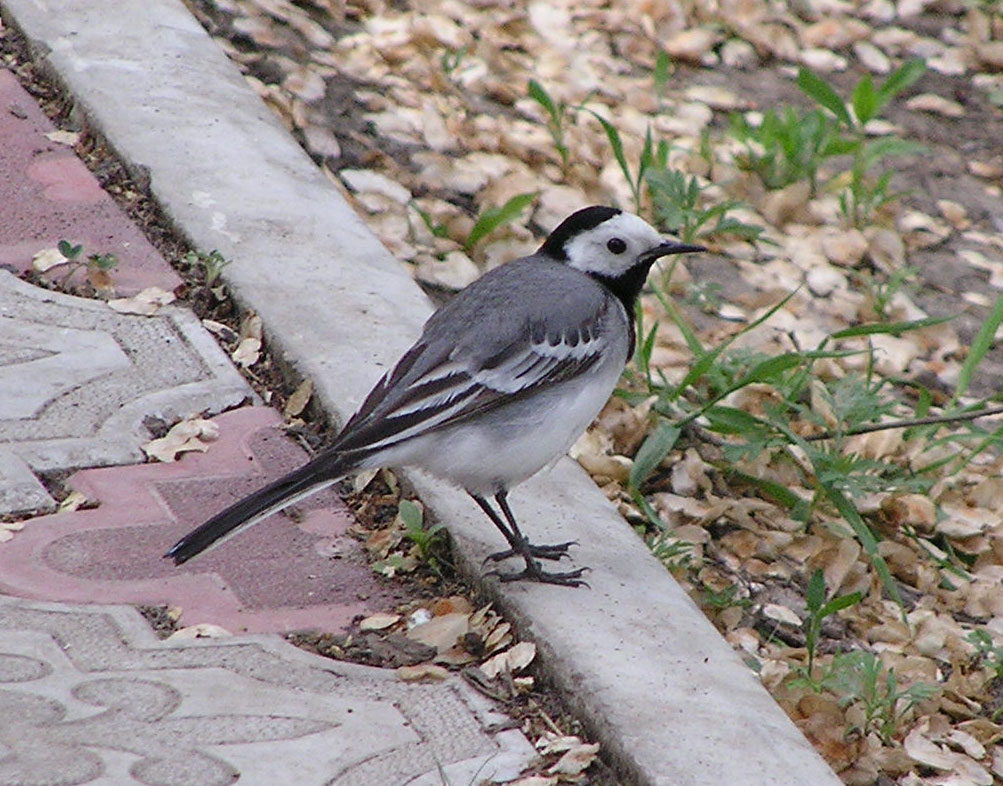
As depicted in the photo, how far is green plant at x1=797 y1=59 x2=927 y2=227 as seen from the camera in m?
7.14

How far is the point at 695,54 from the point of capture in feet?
27.3

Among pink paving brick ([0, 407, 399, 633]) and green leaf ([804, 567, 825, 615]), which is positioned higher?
pink paving brick ([0, 407, 399, 633])

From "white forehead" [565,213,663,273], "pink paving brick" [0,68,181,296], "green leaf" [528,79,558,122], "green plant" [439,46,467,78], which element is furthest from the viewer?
"green plant" [439,46,467,78]

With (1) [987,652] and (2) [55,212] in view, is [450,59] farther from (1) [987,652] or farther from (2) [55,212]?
(1) [987,652]

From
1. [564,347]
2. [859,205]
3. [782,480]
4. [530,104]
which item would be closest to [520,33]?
[530,104]

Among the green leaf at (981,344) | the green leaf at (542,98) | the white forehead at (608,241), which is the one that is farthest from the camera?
the green leaf at (542,98)

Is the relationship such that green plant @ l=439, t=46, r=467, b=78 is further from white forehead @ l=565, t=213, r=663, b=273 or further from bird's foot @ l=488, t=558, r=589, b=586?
bird's foot @ l=488, t=558, r=589, b=586

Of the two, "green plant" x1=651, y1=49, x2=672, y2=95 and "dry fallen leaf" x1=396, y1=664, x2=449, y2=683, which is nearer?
"dry fallen leaf" x1=396, y1=664, x2=449, y2=683

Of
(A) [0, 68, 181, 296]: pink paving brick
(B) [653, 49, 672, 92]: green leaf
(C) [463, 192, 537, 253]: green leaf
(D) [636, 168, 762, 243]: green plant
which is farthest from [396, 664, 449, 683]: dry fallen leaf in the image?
(B) [653, 49, 672, 92]: green leaf

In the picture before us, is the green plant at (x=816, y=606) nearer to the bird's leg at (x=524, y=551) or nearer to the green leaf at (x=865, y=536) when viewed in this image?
the green leaf at (x=865, y=536)

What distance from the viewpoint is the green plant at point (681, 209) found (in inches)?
238

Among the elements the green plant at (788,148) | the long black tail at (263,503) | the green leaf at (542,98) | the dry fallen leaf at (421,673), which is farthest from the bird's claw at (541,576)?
the green plant at (788,148)

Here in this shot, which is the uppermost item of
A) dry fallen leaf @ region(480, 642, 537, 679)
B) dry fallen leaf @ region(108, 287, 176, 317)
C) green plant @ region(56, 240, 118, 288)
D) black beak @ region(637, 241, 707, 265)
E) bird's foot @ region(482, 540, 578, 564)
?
black beak @ region(637, 241, 707, 265)

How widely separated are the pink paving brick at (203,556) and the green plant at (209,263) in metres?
0.79
